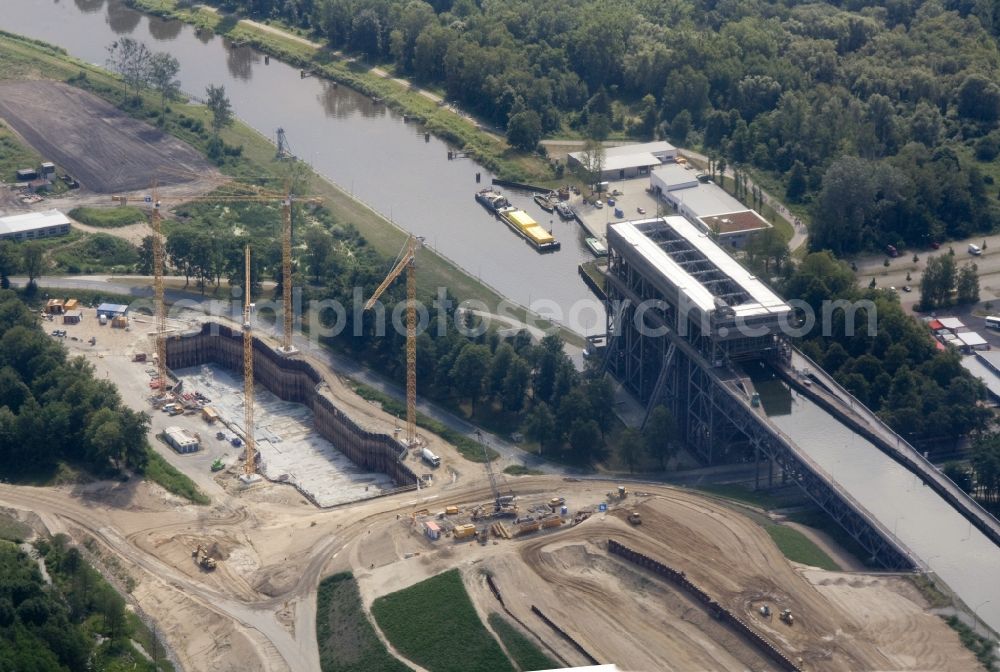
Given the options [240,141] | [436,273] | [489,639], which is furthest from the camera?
[240,141]

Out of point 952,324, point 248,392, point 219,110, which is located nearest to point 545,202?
point 219,110

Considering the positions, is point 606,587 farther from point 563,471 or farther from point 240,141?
point 240,141

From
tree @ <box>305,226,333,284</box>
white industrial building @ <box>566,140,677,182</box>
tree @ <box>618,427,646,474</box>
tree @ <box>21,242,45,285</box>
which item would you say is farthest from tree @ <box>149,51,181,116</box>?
tree @ <box>618,427,646,474</box>

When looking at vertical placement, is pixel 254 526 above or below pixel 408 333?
below

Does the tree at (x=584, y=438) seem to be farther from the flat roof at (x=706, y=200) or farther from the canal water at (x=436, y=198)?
the flat roof at (x=706, y=200)

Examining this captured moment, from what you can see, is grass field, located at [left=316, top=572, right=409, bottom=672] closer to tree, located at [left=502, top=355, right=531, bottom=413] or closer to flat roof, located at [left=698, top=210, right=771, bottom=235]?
tree, located at [left=502, top=355, right=531, bottom=413]

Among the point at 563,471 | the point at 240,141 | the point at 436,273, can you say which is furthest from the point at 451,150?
the point at 563,471

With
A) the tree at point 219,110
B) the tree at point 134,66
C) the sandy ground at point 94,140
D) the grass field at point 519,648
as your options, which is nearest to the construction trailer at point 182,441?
the grass field at point 519,648
